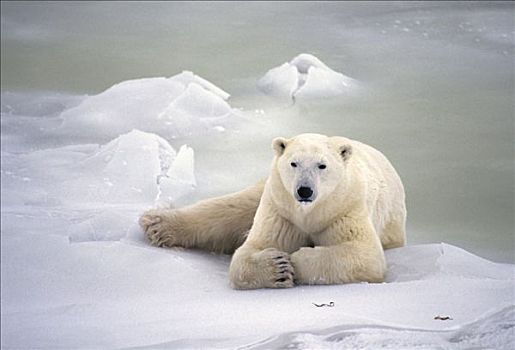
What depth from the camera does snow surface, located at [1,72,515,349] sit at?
109 inches

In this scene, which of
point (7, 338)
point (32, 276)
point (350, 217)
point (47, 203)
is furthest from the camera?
point (47, 203)

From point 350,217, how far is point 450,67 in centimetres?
279

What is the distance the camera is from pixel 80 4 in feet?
24.8

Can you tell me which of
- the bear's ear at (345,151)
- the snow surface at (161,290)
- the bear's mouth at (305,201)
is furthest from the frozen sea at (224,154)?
the bear's ear at (345,151)

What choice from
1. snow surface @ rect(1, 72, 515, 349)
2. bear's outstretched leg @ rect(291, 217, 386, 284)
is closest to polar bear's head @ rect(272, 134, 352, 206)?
bear's outstretched leg @ rect(291, 217, 386, 284)

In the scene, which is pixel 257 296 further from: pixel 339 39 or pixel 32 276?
pixel 339 39

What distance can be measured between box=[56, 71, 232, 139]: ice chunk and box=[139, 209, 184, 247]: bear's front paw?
1.66m

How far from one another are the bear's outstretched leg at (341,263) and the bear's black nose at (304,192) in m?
0.20

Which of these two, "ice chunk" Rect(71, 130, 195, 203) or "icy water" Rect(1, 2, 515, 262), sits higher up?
"icy water" Rect(1, 2, 515, 262)

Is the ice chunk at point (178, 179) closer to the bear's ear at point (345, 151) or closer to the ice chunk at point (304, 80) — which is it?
the ice chunk at point (304, 80)

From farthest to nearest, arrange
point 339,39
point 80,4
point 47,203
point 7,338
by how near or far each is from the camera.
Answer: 1. point 80,4
2. point 339,39
3. point 47,203
4. point 7,338

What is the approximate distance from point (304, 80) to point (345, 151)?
109 inches

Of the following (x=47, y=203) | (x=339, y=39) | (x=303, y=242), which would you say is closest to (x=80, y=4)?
(x=339, y=39)

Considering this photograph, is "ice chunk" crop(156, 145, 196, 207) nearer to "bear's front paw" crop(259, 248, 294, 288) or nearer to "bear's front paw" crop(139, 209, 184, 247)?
"bear's front paw" crop(139, 209, 184, 247)
